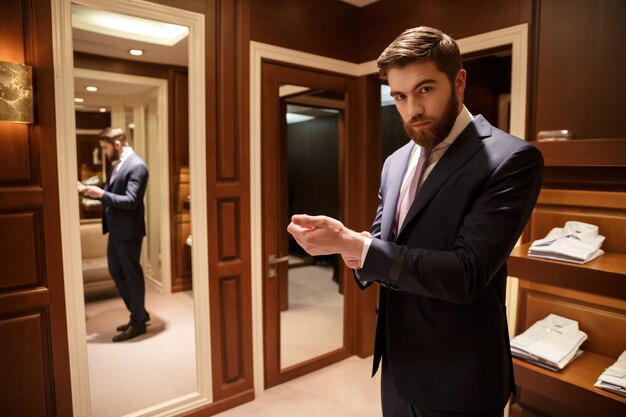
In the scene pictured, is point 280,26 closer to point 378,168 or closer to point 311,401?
point 378,168

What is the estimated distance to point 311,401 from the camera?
261cm

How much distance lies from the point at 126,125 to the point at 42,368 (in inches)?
108

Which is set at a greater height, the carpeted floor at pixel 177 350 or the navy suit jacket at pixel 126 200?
the navy suit jacket at pixel 126 200

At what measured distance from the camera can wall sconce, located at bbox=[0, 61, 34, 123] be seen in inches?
66.4

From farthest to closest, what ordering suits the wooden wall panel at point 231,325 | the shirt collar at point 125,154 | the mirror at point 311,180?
the shirt collar at point 125,154 → the mirror at point 311,180 → the wooden wall panel at point 231,325

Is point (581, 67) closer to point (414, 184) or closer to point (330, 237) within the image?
point (414, 184)

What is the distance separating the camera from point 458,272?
91 cm

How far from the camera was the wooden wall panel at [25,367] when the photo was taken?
5.94 ft

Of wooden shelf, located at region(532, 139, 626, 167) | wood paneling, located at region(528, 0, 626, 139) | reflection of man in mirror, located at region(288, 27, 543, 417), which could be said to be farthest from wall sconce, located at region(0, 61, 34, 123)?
wood paneling, located at region(528, 0, 626, 139)

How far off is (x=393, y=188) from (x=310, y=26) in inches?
73.8

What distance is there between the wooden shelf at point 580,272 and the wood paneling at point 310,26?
1.74 meters

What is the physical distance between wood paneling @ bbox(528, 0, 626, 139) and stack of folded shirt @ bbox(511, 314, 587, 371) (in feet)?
2.94

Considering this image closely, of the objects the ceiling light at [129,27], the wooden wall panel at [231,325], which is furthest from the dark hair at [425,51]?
the ceiling light at [129,27]

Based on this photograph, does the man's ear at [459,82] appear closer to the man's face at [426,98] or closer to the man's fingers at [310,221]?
the man's face at [426,98]
